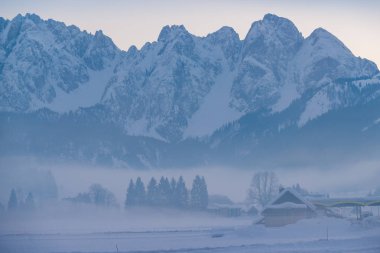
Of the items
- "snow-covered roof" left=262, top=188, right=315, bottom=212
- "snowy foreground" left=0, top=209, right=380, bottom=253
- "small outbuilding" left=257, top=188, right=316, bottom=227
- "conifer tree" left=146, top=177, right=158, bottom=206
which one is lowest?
"snowy foreground" left=0, top=209, right=380, bottom=253

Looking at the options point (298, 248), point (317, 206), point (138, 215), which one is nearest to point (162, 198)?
point (138, 215)

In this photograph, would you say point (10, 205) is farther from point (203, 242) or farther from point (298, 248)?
point (298, 248)

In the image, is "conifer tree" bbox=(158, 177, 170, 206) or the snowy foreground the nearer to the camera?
the snowy foreground

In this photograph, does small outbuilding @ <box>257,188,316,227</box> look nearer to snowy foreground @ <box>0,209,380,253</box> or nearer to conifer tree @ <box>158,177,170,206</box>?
snowy foreground @ <box>0,209,380,253</box>

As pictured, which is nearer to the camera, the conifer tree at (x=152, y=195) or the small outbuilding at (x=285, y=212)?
the small outbuilding at (x=285, y=212)

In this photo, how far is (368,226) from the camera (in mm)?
95438

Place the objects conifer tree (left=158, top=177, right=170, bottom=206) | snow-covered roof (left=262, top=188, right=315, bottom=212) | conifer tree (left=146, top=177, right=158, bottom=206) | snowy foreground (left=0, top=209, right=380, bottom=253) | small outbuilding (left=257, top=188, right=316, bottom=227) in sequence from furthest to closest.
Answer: conifer tree (left=146, top=177, right=158, bottom=206), conifer tree (left=158, top=177, right=170, bottom=206), snow-covered roof (left=262, top=188, right=315, bottom=212), small outbuilding (left=257, top=188, right=316, bottom=227), snowy foreground (left=0, top=209, right=380, bottom=253)

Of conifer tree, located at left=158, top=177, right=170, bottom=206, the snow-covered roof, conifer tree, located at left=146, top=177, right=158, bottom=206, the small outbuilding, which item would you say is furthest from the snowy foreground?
conifer tree, located at left=146, top=177, right=158, bottom=206

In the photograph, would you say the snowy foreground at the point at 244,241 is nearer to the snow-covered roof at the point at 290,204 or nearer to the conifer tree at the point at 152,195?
the snow-covered roof at the point at 290,204

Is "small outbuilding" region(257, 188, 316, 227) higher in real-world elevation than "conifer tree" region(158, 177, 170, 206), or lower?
lower

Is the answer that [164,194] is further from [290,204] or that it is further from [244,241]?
[244,241]

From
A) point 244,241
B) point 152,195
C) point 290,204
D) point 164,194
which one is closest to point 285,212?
point 290,204

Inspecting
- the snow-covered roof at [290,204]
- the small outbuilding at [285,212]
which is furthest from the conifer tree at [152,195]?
the small outbuilding at [285,212]

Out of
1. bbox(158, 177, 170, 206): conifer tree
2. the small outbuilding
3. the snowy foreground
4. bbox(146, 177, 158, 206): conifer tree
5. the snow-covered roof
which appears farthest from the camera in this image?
bbox(146, 177, 158, 206): conifer tree
